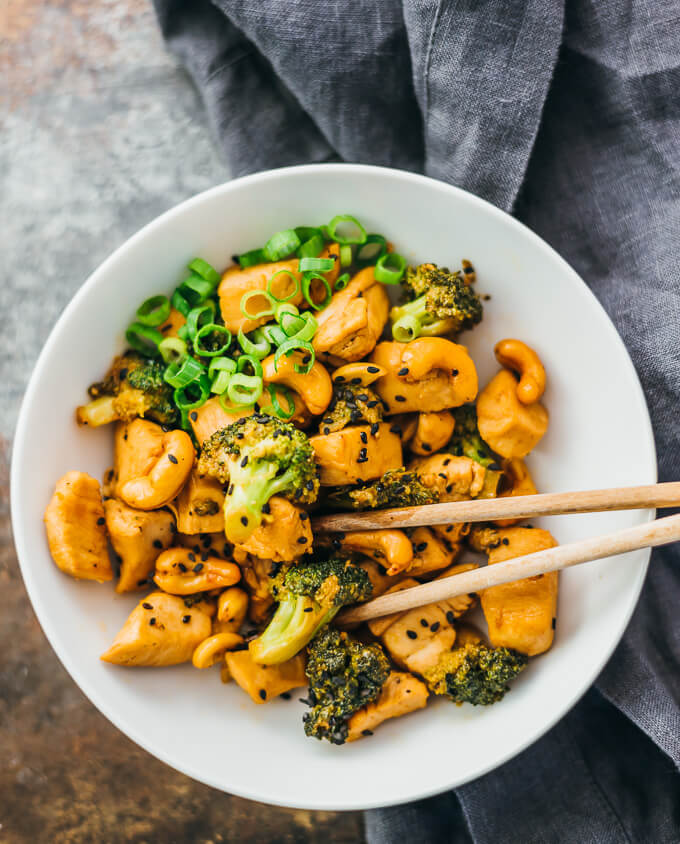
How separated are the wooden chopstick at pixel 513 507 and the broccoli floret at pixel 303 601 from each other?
0.56ft

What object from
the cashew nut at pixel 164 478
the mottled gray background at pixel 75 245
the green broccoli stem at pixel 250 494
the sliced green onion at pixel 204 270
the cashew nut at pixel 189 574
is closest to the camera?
the green broccoli stem at pixel 250 494

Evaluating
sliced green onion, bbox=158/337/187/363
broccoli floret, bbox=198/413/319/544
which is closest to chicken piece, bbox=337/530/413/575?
broccoli floret, bbox=198/413/319/544

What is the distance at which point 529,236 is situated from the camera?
2.33m

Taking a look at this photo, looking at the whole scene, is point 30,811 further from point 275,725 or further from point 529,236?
point 529,236

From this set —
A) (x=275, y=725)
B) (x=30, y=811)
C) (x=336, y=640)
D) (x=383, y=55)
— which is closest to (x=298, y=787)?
(x=275, y=725)

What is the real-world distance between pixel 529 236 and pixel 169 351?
1.30 meters

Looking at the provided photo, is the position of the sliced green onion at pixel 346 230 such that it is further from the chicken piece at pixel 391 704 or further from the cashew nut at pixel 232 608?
the chicken piece at pixel 391 704

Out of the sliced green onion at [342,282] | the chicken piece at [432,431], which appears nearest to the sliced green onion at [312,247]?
the sliced green onion at [342,282]

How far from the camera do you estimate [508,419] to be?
7.83 ft

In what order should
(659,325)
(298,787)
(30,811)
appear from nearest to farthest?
(298,787)
(659,325)
(30,811)

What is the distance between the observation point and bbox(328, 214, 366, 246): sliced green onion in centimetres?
242

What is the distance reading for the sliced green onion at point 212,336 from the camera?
2350 mm

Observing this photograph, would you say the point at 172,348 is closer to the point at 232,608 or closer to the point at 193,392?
the point at 193,392

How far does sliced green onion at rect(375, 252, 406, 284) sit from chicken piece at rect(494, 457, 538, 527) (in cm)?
78
